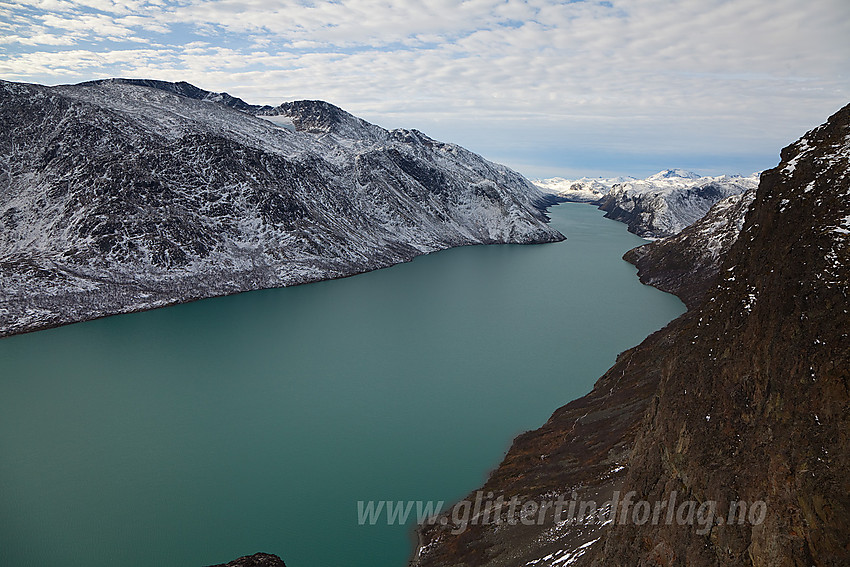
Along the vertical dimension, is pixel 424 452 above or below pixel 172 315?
below

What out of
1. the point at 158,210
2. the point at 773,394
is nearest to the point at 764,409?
the point at 773,394

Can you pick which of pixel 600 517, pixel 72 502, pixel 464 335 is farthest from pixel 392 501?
pixel 464 335

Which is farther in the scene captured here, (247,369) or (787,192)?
(247,369)

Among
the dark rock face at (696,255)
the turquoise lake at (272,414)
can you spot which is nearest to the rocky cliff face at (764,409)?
the turquoise lake at (272,414)

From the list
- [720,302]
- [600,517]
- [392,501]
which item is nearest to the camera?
[720,302]

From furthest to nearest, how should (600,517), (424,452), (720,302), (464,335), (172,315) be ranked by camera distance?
1. (172,315)
2. (464,335)
3. (424,452)
4. (600,517)
5. (720,302)

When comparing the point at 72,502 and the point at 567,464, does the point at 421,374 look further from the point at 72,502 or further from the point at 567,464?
the point at 72,502

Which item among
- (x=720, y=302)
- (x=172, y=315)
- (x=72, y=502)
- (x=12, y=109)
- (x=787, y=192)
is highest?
(x=12, y=109)

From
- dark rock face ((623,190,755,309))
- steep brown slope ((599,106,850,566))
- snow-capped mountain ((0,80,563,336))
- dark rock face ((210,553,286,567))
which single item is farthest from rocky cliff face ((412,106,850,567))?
snow-capped mountain ((0,80,563,336))
